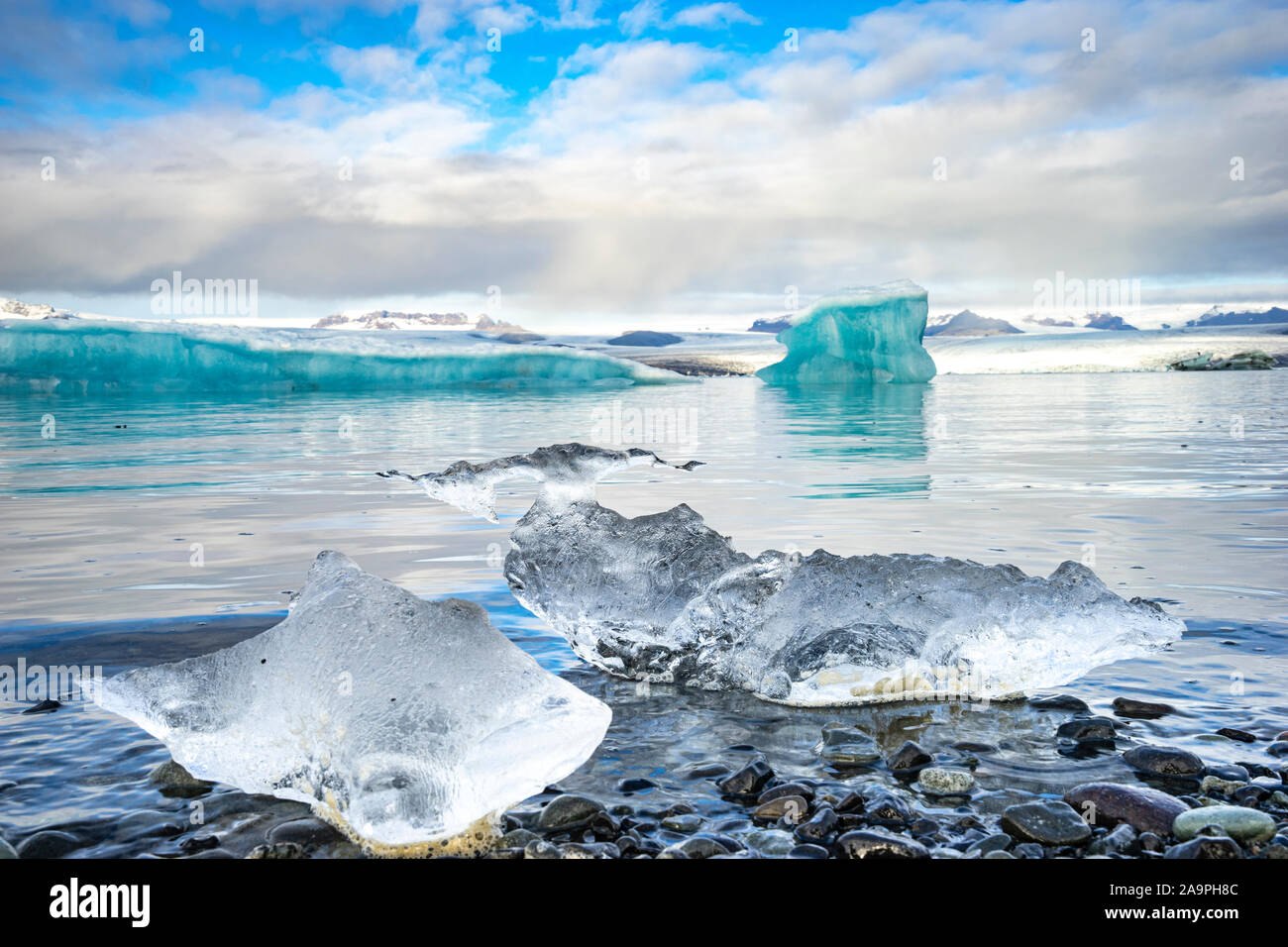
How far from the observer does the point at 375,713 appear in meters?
2.88

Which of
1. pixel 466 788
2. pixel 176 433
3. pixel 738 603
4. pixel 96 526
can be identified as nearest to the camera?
pixel 466 788

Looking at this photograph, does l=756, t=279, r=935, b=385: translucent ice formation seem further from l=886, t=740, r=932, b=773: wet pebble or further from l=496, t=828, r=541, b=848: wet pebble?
l=496, t=828, r=541, b=848: wet pebble

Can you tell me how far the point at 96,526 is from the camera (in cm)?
759

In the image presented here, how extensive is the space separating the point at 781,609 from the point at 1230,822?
197 cm

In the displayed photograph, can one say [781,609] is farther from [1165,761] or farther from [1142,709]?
[1165,761]

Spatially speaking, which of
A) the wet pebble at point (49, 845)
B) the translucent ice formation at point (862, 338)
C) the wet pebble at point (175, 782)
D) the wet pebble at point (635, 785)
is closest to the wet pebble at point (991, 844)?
the wet pebble at point (635, 785)

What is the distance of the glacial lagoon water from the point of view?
309 cm

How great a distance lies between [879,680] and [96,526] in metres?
6.39

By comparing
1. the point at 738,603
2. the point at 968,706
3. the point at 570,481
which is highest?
the point at 570,481

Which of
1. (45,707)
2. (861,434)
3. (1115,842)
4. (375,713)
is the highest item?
(861,434)

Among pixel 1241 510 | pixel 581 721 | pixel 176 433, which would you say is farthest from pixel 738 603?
pixel 176 433

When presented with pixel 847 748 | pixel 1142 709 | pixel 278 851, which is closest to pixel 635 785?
pixel 847 748
